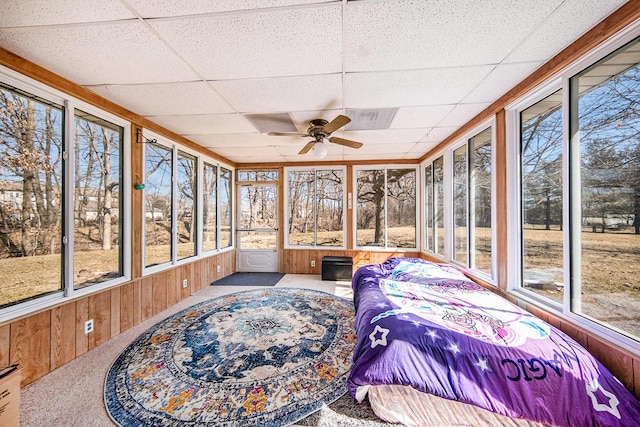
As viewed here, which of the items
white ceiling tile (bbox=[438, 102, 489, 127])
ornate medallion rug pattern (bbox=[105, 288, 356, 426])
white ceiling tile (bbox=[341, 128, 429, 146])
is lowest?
ornate medallion rug pattern (bbox=[105, 288, 356, 426])

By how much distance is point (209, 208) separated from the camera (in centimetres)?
482

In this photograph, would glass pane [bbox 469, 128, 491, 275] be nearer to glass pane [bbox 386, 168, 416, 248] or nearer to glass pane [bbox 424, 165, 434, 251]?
glass pane [bbox 424, 165, 434, 251]

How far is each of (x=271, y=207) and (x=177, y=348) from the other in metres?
3.67

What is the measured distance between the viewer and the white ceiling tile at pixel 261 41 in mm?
1528

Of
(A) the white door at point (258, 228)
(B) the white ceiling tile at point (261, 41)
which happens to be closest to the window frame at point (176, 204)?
(A) the white door at point (258, 228)

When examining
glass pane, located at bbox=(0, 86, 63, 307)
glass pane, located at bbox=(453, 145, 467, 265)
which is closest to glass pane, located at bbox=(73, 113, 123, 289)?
glass pane, located at bbox=(0, 86, 63, 307)

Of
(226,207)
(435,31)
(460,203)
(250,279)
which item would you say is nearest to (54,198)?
(226,207)

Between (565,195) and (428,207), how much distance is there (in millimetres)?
3177

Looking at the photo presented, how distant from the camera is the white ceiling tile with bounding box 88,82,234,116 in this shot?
2.36 metres

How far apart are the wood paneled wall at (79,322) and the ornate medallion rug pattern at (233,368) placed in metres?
0.37

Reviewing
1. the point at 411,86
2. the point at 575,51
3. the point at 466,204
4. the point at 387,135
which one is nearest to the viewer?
the point at 575,51

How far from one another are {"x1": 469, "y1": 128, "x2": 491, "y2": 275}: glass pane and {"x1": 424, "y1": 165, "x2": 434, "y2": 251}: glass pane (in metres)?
1.54

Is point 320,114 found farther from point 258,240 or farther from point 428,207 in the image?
point 258,240

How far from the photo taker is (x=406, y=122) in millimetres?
3258
